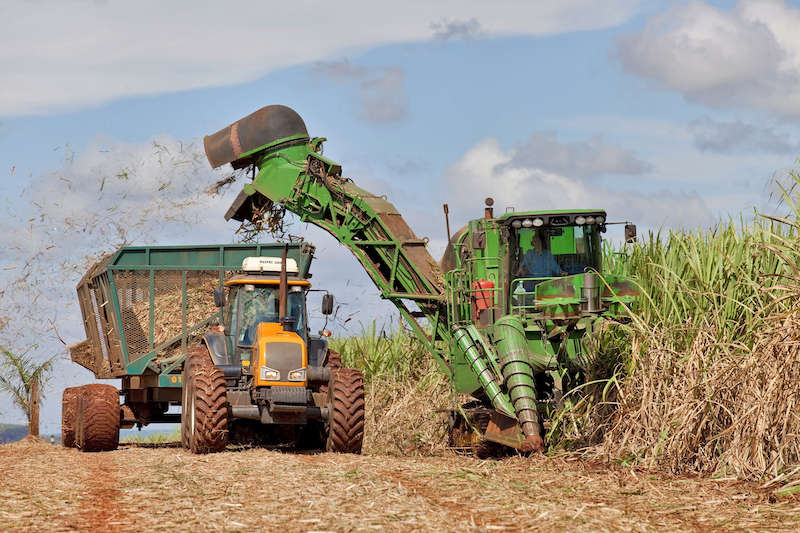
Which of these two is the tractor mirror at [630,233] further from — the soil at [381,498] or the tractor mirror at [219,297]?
the tractor mirror at [219,297]

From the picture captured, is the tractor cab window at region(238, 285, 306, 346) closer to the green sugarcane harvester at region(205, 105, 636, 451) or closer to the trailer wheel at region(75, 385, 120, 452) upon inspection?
the green sugarcane harvester at region(205, 105, 636, 451)

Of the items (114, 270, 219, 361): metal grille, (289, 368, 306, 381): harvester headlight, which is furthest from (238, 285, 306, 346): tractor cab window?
(114, 270, 219, 361): metal grille

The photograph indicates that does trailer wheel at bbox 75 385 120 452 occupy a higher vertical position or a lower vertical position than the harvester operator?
lower

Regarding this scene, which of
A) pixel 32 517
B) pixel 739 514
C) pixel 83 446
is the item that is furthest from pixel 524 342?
pixel 83 446

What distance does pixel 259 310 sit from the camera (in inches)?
479

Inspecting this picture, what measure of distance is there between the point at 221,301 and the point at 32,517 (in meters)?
4.96

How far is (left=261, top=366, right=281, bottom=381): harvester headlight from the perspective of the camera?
11211 millimetres

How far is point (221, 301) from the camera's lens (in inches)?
461

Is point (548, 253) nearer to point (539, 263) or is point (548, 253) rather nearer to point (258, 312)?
point (539, 263)

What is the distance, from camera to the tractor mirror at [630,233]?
11.7 metres

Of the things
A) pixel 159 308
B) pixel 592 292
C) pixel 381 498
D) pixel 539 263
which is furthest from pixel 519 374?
pixel 159 308

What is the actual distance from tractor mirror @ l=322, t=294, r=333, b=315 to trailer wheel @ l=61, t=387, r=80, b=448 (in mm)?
4799

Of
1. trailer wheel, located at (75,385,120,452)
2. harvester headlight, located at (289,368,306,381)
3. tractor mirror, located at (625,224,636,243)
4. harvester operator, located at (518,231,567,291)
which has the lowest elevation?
trailer wheel, located at (75,385,120,452)

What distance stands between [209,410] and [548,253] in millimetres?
4702
